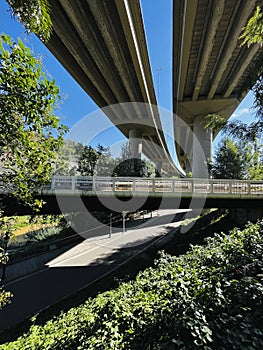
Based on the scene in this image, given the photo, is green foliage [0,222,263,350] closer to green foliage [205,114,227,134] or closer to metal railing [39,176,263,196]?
green foliage [205,114,227,134]

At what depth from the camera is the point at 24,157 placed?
2.25 metres

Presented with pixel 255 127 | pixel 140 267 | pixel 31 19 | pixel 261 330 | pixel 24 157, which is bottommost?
pixel 140 267

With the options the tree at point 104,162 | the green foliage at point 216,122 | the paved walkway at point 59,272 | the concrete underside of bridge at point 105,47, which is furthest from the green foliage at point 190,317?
the tree at point 104,162

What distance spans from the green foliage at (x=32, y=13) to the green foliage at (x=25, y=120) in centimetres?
34

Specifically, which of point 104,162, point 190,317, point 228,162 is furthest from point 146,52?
point 190,317

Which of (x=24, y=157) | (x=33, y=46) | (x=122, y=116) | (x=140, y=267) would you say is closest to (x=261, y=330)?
(x=24, y=157)

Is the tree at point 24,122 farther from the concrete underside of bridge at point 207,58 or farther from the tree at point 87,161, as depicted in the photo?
the tree at point 87,161

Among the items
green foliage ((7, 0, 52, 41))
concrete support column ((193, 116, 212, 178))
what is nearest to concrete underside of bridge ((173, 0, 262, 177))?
concrete support column ((193, 116, 212, 178))

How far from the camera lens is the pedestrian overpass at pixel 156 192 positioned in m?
8.70

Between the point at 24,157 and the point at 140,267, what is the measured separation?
7.50 metres

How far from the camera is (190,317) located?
1943mm

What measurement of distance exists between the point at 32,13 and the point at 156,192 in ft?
25.4

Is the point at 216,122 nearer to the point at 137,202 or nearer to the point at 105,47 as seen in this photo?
the point at 137,202

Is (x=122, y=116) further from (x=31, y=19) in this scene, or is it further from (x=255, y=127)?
(x=31, y=19)
